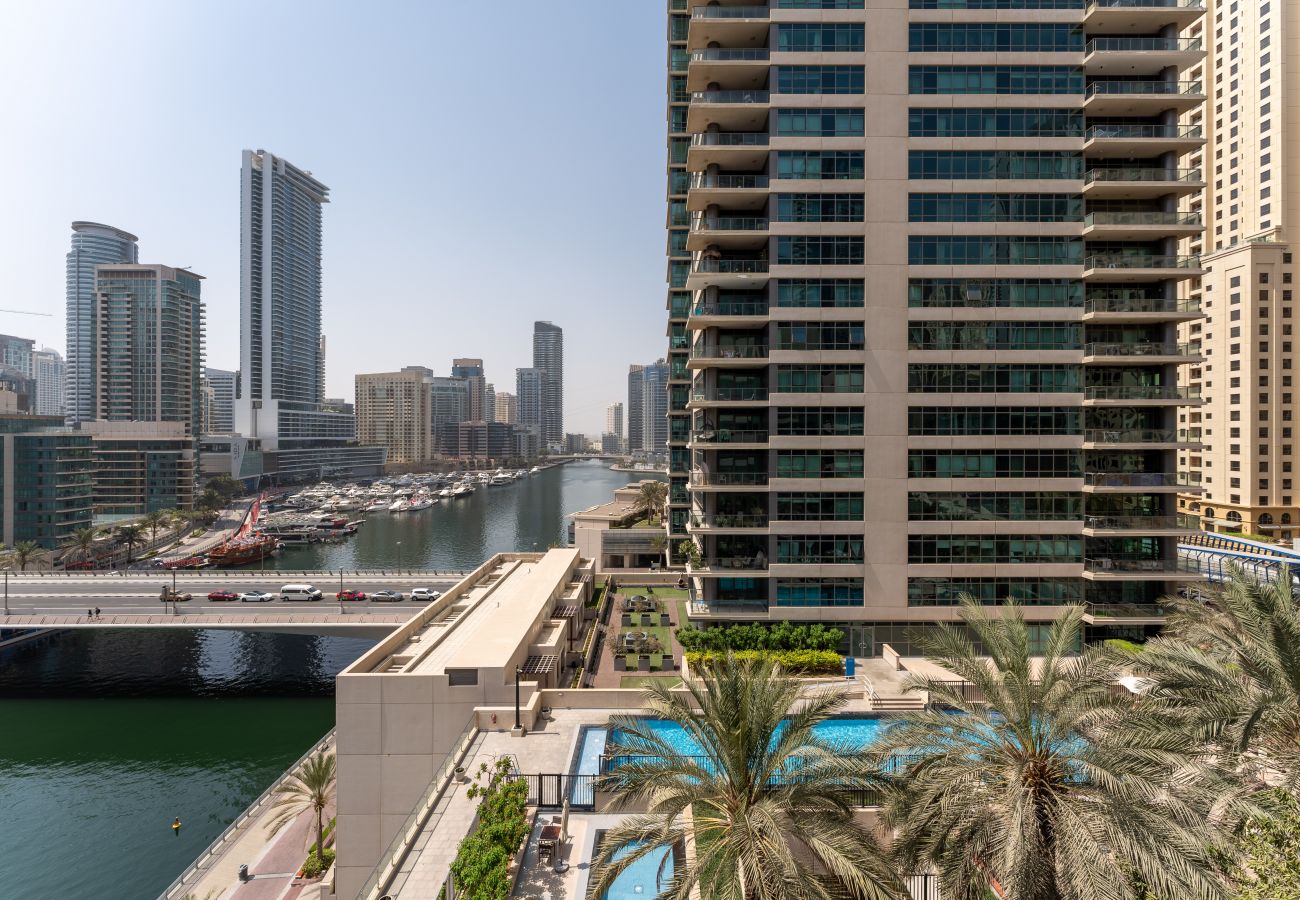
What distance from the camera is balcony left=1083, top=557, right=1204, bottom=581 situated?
33.4m

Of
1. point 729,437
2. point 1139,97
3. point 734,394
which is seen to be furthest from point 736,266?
point 1139,97

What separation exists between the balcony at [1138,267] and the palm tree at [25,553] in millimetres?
107373

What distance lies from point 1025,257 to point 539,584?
3341 cm

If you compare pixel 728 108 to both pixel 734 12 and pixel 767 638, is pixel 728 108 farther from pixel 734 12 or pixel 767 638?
pixel 767 638

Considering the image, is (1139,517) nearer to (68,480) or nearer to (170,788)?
(170,788)

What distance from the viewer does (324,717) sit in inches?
1738

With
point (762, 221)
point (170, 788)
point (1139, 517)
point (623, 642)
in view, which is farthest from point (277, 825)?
point (1139, 517)

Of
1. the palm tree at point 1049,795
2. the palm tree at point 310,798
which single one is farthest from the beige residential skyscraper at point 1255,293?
the palm tree at point 310,798

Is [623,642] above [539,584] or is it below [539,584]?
below

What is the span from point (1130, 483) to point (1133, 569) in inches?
184

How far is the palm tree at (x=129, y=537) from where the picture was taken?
8871 centimetres

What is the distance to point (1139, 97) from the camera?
32906 mm

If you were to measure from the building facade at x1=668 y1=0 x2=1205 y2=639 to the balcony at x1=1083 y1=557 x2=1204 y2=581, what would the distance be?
14cm

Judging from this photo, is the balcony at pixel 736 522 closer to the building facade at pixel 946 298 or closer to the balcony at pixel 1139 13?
the building facade at pixel 946 298
